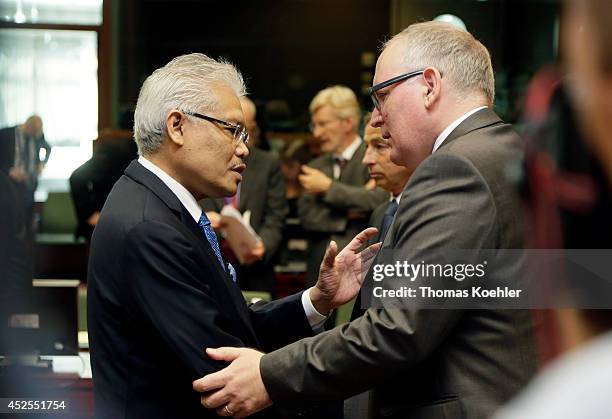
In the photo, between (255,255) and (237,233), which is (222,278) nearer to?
(237,233)

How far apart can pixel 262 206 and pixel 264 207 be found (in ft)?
0.11

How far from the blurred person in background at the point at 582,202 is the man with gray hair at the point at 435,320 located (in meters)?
1.18

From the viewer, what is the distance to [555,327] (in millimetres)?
644

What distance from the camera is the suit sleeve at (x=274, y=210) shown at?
5.53 metres

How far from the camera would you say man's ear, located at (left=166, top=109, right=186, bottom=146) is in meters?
2.24

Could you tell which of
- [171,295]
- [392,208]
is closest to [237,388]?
[171,295]

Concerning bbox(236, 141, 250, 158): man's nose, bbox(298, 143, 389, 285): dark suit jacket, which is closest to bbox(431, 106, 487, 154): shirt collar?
bbox(236, 141, 250, 158): man's nose

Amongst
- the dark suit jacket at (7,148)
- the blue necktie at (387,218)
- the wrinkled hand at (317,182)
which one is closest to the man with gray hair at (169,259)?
the blue necktie at (387,218)

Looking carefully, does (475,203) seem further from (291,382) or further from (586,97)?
(586,97)

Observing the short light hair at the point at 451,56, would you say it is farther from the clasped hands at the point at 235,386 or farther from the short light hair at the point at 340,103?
the short light hair at the point at 340,103

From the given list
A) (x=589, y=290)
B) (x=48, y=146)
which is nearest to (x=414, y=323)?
(x=589, y=290)

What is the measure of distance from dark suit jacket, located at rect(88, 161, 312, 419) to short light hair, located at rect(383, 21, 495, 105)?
62 cm

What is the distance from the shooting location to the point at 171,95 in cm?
226

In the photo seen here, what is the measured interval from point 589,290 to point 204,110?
1678 millimetres
